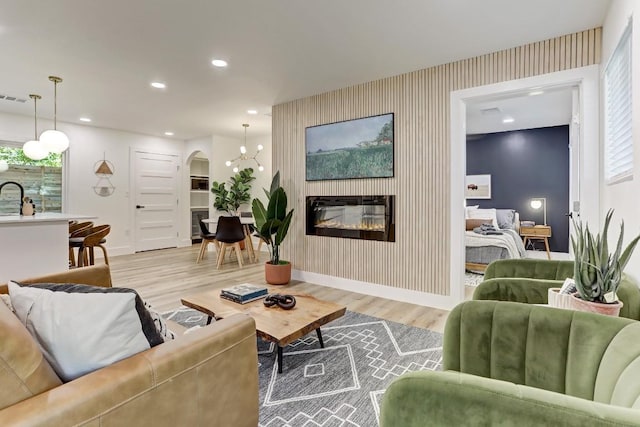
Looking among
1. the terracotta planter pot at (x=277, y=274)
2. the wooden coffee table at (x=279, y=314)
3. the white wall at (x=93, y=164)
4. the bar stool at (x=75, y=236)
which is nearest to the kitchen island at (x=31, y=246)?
the bar stool at (x=75, y=236)

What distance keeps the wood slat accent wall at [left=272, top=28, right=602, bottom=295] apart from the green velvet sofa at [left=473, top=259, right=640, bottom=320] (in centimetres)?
127

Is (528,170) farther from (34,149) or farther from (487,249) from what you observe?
(34,149)

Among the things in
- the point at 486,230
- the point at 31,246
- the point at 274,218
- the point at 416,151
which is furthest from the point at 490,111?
the point at 31,246

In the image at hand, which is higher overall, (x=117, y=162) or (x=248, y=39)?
(x=248, y=39)

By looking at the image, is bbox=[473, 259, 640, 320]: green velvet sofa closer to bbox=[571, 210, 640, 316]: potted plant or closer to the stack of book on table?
bbox=[571, 210, 640, 316]: potted plant

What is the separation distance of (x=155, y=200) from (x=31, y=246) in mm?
A: 4191

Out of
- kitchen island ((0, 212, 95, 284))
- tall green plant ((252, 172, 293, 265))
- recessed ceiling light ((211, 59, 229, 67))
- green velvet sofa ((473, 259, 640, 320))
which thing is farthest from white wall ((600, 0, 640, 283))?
kitchen island ((0, 212, 95, 284))

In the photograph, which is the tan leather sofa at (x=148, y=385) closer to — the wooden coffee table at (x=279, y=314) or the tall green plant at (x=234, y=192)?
the wooden coffee table at (x=279, y=314)

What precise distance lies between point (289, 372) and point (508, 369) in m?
1.35

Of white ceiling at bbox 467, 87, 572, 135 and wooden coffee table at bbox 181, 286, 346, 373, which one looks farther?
white ceiling at bbox 467, 87, 572, 135

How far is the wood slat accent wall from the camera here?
9.70ft

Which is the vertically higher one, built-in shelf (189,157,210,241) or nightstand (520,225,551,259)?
built-in shelf (189,157,210,241)

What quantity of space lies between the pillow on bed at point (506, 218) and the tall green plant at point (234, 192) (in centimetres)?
514

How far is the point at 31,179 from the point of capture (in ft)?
18.9
